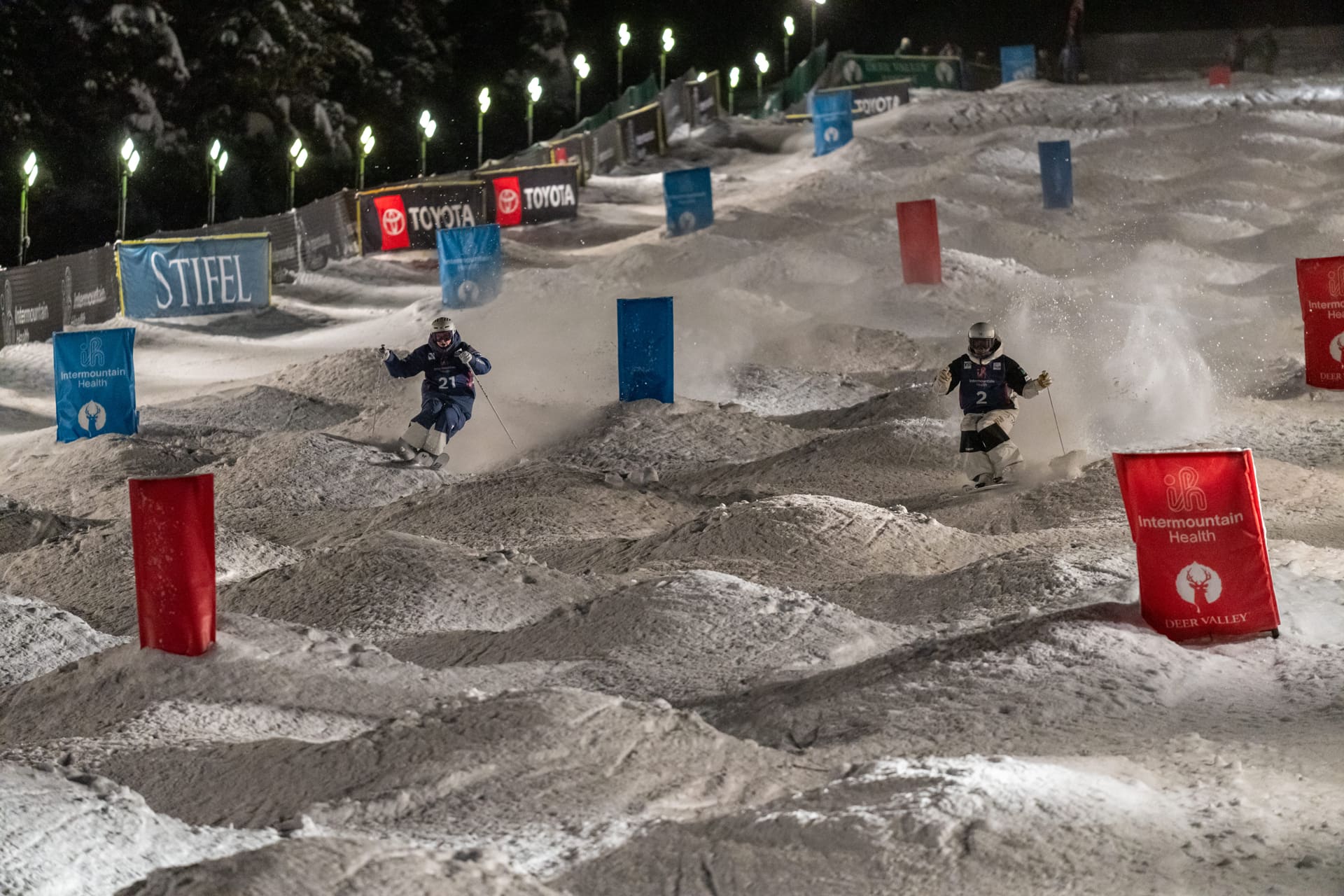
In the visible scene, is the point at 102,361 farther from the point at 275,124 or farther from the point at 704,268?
the point at 275,124

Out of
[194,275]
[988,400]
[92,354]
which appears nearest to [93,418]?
[92,354]

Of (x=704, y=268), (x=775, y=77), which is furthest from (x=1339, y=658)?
(x=775, y=77)

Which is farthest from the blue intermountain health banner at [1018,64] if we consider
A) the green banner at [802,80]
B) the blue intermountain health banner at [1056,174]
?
the blue intermountain health banner at [1056,174]

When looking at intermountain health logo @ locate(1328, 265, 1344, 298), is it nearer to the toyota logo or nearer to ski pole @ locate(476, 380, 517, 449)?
ski pole @ locate(476, 380, 517, 449)

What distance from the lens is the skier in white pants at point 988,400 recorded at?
41.3 feet

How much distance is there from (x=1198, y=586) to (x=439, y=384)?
7735 mm

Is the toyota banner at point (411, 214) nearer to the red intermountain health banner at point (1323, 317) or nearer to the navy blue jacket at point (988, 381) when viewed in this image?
the navy blue jacket at point (988, 381)

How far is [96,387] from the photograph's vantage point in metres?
15.4

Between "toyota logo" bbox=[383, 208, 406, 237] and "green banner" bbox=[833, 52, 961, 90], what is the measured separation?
64.5 ft

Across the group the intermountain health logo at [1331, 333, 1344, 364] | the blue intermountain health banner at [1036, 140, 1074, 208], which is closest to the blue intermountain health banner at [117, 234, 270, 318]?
the blue intermountain health banner at [1036, 140, 1074, 208]

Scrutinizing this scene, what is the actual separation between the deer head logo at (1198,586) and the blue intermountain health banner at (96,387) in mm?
10557

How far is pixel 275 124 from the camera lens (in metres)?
36.4

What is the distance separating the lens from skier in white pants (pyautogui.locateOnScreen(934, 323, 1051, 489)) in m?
12.6

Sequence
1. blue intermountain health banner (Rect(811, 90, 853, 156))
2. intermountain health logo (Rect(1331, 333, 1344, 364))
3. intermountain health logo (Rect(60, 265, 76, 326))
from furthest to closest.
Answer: blue intermountain health banner (Rect(811, 90, 853, 156))
intermountain health logo (Rect(60, 265, 76, 326))
intermountain health logo (Rect(1331, 333, 1344, 364))
